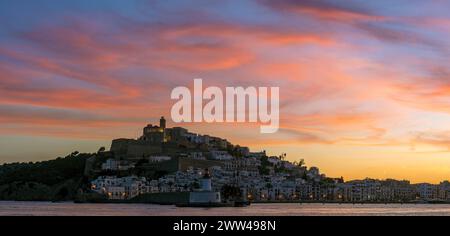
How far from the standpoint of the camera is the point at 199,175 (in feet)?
445

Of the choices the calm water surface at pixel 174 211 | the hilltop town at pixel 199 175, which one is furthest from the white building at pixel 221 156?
the calm water surface at pixel 174 211

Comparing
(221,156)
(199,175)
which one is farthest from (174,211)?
(221,156)

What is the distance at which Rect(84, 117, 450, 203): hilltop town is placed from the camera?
133250 millimetres

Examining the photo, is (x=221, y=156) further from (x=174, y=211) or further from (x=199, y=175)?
(x=174, y=211)

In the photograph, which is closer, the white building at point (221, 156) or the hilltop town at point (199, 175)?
the hilltop town at point (199, 175)

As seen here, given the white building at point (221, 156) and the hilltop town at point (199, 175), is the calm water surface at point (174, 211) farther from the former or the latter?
the white building at point (221, 156)

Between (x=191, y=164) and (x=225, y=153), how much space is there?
3431 centimetres

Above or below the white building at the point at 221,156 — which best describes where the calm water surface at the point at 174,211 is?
below

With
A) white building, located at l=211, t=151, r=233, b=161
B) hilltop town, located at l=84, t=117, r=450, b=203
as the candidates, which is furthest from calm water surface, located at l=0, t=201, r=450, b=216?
white building, located at l=211, t=151, r=233, b=161

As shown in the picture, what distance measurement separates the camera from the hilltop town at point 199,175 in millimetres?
133250

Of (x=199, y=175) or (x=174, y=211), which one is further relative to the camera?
(x=199, y=175)
